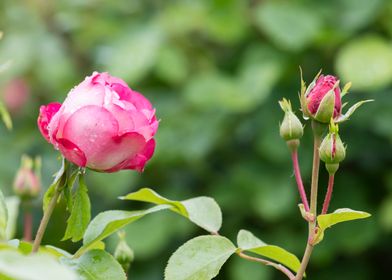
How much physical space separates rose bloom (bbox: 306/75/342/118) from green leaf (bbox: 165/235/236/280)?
0.38ft

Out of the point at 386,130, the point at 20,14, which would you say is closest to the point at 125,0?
the point at 20,14

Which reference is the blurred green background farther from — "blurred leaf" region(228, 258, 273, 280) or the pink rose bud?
the pink rose bud

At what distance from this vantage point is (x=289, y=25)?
2014 mm

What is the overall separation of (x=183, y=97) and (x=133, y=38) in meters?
0.20

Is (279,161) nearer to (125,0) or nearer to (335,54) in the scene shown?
(335,54)

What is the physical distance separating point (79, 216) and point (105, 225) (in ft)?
0.06

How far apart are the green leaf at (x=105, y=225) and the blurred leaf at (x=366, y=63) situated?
1274 mm

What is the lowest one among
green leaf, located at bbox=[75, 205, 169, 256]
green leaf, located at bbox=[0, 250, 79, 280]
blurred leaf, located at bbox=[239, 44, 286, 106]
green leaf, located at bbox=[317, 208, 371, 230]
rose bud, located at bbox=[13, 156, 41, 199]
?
blurred leaf, located at bbox=[239, 44, 286, 106]

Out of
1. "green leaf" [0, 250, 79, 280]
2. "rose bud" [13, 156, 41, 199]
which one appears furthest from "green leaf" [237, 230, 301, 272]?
"rose bud" [13, 156, 41, 199]

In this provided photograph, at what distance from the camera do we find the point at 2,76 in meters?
2.16

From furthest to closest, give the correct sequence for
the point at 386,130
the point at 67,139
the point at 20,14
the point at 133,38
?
the point at 20,14
the point at 133,38
the point at 386,130
the point at 67,139

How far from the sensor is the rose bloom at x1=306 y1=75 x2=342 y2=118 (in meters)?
0.58

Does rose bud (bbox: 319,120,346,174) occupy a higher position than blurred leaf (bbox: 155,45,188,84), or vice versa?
rose bud (bbox: 319,120,346,174)

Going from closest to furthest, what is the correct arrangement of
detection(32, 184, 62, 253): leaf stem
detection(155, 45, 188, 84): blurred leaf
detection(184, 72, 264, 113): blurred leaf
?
detection(32, 184, 62, 253): leaf stem
detection(184, 72, 264, 113): blurred leaf
detection(155, 45, 188, 84): blurred leaf
